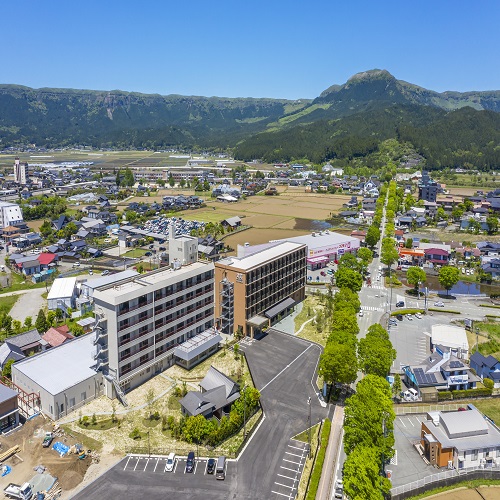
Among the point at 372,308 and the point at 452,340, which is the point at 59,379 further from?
the point at 372,308

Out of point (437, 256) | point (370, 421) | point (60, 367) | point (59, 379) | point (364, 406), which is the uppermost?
point (437, 256)

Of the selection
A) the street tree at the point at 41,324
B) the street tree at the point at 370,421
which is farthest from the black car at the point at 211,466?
the street tree at the point at 41,324

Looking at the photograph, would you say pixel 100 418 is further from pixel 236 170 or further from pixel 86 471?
pixel 236 170

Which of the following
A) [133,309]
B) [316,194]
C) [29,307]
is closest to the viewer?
[133,309]

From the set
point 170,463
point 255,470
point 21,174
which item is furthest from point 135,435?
point 21,174

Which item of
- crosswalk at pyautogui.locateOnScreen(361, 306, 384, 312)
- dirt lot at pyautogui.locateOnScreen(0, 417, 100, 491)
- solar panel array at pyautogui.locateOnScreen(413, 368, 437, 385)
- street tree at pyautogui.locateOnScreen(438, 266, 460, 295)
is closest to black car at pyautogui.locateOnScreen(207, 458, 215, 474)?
dirt lot at pyautogui.locateOnScreen(0, 417, 100, 491)

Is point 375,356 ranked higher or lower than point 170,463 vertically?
higher

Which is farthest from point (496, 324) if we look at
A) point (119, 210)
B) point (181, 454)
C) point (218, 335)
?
point (119, 210)

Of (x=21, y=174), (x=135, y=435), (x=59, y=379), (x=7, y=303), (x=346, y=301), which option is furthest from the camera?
(x=21, y=174)
